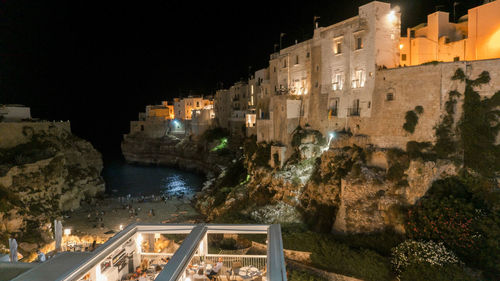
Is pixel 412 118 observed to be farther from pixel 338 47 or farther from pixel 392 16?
pixel 338 47

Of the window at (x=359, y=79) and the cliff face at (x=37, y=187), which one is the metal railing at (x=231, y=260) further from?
the cliff face at (x=37, y=187)

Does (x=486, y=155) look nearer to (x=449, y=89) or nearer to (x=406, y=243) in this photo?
(x=449, y=89)

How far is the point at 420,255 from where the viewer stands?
15492 millimetres

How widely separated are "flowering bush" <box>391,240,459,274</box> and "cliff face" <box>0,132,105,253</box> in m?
24.7

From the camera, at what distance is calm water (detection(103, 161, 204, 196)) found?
45.4 metres

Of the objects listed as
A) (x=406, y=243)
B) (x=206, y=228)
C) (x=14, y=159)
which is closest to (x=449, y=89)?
(x=406, y=243)

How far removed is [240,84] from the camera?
55812mm

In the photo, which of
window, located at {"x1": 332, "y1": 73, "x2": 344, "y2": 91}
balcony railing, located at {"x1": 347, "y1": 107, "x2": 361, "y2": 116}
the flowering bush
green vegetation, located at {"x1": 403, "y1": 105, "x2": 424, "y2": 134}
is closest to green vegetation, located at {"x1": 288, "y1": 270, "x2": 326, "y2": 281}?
the flowering bush

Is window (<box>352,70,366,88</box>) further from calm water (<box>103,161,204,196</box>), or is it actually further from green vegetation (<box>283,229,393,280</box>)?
calm water (<box>103,161,204,196</box>)

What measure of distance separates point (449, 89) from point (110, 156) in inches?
3306

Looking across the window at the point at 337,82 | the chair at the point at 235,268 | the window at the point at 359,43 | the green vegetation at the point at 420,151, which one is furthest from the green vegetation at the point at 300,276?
the window at the point at 359,43

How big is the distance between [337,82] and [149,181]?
1437 inches

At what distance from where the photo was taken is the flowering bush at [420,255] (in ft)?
49.5

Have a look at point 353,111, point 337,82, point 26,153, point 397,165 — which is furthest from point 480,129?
point 26,153
